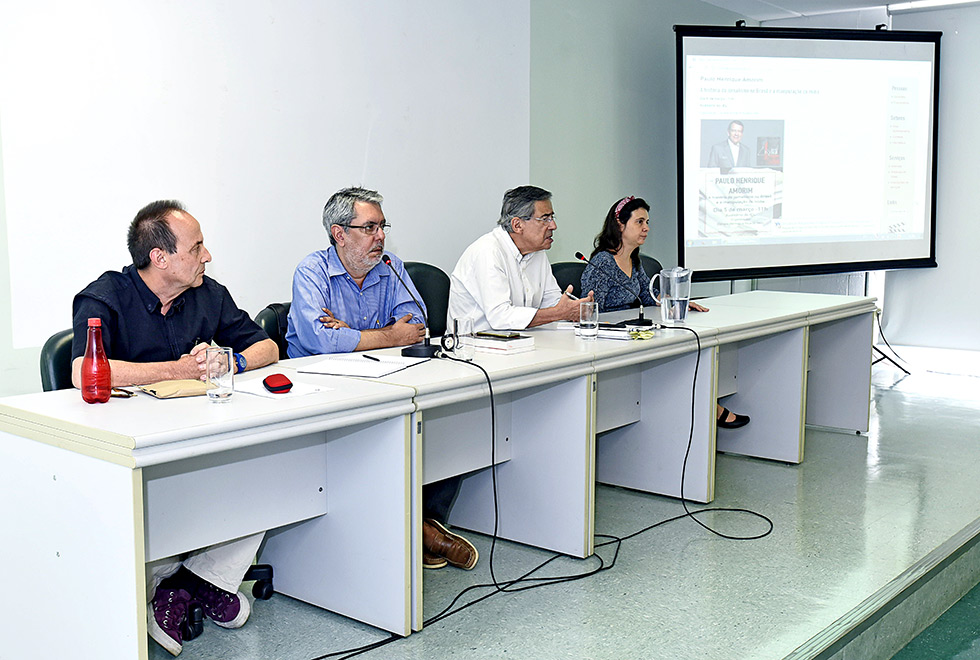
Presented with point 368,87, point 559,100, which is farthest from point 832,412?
point 368,87

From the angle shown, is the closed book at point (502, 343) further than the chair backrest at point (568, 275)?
No

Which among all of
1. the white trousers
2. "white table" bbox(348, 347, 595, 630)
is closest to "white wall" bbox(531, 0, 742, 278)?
"white table" bbox(348, 347, 595, 630)

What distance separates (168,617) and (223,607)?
5.5 inches

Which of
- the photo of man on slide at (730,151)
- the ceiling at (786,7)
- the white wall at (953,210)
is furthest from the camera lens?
the ceiling at (786,7)

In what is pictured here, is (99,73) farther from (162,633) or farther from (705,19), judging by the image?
(705,19)

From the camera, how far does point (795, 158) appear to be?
5.29 meters

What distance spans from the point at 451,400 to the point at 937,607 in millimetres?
1574

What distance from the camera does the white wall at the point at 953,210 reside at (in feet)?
18.2

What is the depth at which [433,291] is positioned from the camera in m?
3.40

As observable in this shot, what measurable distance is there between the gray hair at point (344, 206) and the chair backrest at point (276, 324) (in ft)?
0.94

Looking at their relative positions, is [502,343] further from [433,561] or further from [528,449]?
[433,561]

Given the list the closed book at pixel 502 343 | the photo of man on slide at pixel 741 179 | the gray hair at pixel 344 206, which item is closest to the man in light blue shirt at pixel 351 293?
the gray hair at pixel 344 206

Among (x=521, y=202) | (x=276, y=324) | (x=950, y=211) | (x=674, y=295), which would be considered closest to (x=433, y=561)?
(x=276, y=324)

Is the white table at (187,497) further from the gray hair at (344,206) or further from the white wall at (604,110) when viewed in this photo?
the white wall at (604,110)
